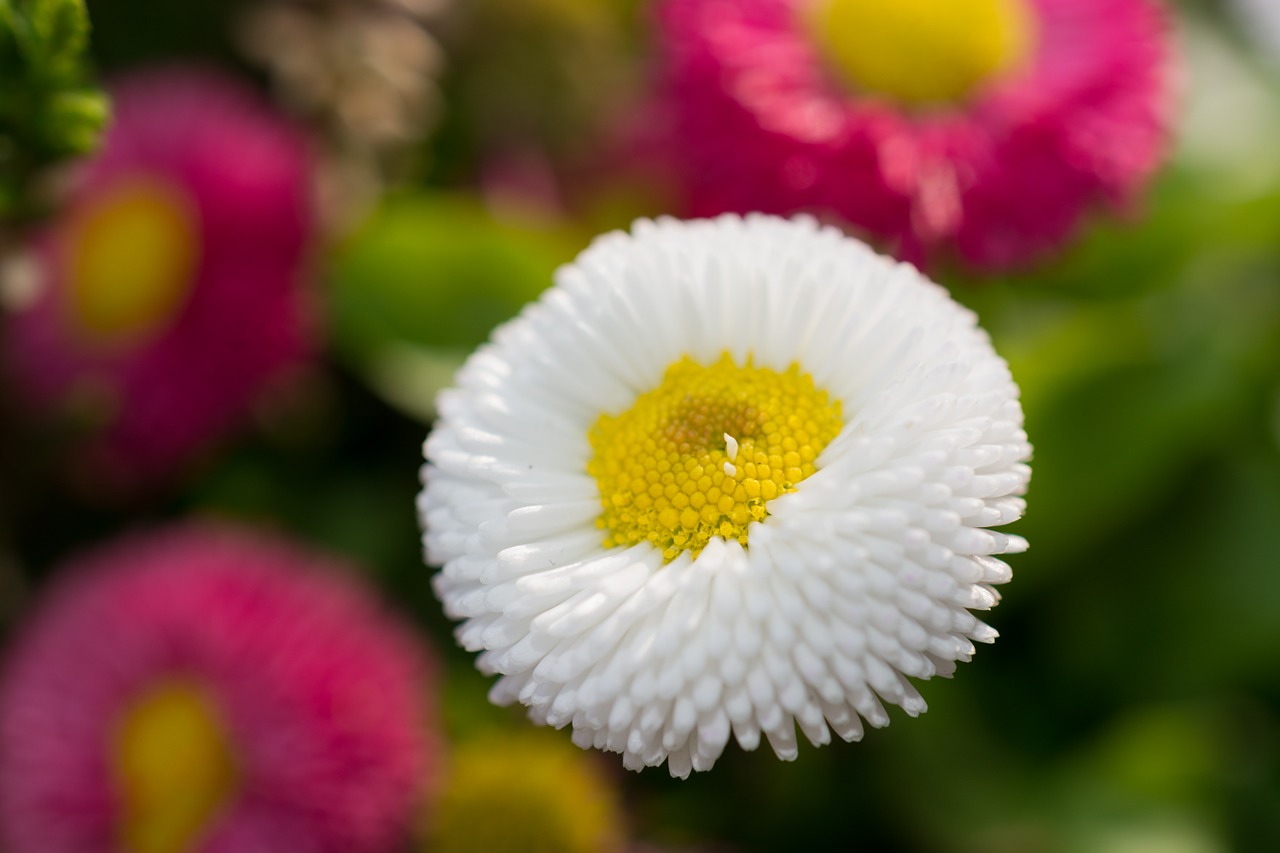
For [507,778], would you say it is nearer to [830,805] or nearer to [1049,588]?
[830,805]

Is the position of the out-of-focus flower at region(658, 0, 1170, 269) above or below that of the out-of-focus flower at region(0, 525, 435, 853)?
above

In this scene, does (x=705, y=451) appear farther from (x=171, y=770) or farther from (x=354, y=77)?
(x=354, y=77)

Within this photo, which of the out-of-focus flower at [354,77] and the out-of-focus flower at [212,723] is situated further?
the out-of-focus flower at [354,77]

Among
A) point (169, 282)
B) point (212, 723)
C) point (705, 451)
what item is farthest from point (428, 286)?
point (705, 451)

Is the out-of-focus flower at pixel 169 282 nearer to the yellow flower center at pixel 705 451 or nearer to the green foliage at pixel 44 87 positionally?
the green foliage at pixel 44 87

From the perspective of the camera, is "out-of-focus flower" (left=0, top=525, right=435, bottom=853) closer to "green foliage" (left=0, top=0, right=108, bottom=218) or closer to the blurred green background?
the blurred green background

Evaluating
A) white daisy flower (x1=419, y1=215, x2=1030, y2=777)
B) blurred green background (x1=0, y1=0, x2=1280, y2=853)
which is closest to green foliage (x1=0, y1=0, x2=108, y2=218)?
white daisy flower (x1=419, y1=215, x2=1030, y2=777)

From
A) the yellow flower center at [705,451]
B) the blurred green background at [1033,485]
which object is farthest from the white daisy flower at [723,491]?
the blurred green background at [1033,485]
